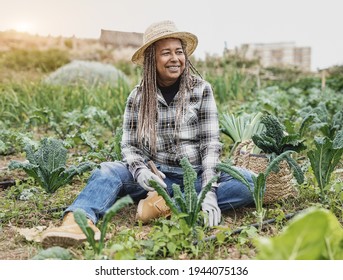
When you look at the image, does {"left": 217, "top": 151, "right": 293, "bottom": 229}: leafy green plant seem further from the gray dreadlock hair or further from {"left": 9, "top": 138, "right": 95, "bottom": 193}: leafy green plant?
{"left": 9, "top": 138, "right": 95, "bottom": 193}: leafy green plant

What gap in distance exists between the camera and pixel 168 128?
2.76 m

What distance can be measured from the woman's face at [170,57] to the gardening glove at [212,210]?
65cm

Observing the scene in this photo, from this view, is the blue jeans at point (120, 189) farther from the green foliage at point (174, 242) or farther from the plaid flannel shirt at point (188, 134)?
the green foliage at point (174, 242)

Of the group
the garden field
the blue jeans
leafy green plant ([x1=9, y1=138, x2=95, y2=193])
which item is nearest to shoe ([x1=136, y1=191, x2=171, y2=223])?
the garden field

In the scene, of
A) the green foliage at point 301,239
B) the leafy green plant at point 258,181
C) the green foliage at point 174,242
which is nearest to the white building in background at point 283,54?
the leafy green plant at point 258,181

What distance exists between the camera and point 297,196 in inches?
110

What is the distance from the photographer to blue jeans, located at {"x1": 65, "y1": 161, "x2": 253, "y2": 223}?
8.09 feet

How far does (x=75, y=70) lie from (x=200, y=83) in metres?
6.56

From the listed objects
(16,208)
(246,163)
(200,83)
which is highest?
(200,83)

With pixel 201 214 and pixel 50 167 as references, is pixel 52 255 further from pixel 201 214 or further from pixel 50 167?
pixel 50 167

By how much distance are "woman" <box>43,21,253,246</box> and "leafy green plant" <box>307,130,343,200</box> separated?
1.13 ft

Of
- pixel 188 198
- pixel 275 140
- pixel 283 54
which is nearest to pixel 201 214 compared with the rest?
pixel 188 198
